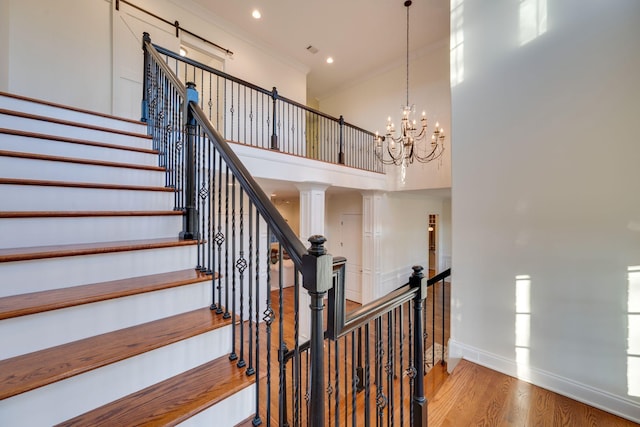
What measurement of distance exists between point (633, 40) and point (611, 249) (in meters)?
1.52

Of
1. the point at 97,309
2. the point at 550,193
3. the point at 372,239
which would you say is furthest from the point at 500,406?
the point at 372,239

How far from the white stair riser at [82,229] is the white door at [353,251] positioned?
5027 millimetres

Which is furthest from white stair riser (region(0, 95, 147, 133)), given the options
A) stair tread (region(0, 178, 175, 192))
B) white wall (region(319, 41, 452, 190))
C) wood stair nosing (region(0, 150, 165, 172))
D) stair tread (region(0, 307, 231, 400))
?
white wall (region(319, 41, 452, 190))

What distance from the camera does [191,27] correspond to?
14.7ft

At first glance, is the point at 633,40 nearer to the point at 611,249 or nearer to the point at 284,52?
the point at 611,249

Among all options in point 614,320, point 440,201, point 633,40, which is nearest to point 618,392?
point 614,320

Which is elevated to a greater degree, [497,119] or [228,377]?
[497,119]

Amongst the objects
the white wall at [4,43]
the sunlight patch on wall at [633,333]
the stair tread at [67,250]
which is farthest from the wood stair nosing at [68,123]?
the sunlight patch on wall at [633,333]

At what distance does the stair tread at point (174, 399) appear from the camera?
95 centimetres

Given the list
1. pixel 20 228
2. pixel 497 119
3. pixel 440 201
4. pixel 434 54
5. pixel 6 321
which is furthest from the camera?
pixel 440 201

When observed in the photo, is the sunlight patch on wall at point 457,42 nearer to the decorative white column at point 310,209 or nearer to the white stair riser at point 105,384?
the decorative white column at point 310,209

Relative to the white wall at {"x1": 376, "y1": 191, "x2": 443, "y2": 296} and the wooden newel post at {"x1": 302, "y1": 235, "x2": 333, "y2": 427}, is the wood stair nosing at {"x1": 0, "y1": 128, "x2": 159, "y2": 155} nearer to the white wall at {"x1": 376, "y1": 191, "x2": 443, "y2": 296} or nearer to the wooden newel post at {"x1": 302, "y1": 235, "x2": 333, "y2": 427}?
the wooden newel post at {"x1": 302, "y1": 235, "x2": 333, "y2": 427}

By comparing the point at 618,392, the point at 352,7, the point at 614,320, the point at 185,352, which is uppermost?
the point at 352,7

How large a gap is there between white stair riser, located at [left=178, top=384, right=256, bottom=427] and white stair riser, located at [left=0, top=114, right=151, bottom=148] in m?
2.40
